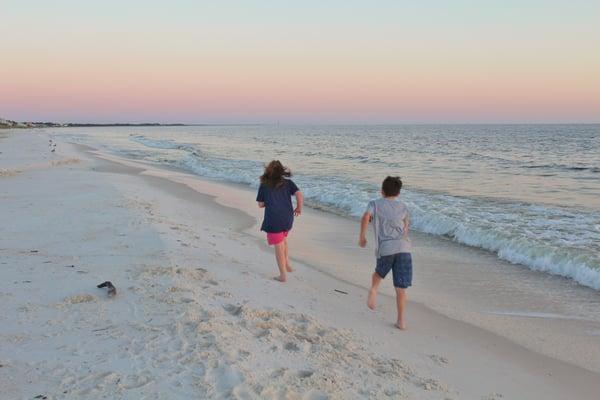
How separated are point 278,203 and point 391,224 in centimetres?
186

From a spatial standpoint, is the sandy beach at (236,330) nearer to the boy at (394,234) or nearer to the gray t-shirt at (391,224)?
the boy at (394,234)

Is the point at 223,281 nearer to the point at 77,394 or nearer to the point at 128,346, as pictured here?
the point at 128,346

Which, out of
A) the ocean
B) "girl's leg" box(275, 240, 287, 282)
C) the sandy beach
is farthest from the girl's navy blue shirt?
the ocean

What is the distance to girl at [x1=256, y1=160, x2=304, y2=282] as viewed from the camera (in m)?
6.81

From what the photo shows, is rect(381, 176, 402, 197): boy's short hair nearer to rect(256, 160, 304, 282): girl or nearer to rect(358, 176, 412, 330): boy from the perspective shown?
rect(358, 176, 412, 330): boy

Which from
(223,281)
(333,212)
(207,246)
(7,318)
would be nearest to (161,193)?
(333,212)

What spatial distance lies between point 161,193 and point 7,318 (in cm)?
1130

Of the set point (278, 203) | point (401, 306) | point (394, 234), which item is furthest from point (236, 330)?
point (278, 203)

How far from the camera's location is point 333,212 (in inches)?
576

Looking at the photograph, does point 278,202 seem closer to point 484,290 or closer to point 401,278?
point 401,278

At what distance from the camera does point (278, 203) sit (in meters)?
6.90

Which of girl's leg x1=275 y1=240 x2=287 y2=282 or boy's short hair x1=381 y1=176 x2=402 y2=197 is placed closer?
boy's short hair x1=381 y1=176 x2=402 y2=197

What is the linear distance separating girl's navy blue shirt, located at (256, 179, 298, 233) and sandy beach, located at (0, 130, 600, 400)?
80 cm

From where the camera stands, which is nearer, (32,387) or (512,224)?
(32,387)
